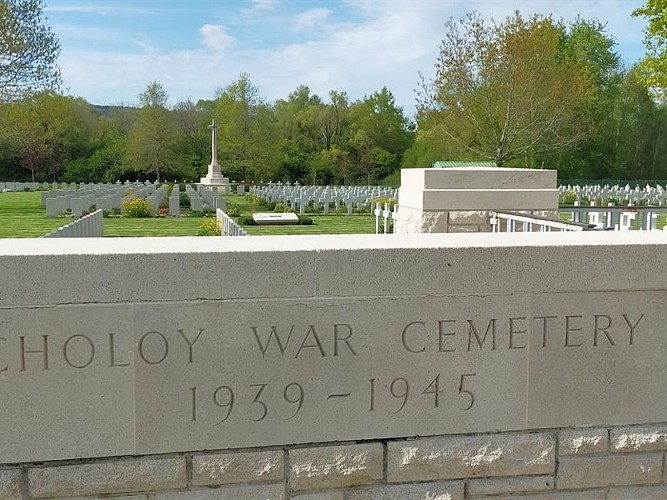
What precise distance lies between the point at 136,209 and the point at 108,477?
1688 cm

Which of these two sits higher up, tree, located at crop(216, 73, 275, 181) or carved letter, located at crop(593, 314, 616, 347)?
tree, located at crop(216, 73, 275, 181)

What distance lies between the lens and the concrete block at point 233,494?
2385mm

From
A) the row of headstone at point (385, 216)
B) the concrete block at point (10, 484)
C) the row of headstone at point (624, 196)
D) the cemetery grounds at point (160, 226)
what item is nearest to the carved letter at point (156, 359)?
the concrete block at point (10, 484)

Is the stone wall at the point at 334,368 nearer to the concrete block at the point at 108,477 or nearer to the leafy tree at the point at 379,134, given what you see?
the concrete block at the point at 108,477

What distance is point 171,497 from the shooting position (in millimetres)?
2383

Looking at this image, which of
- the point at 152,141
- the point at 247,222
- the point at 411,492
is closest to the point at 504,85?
the point at 247,222

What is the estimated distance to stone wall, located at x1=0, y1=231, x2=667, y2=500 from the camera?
2.33 meters

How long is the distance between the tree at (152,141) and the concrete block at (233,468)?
4481 cm

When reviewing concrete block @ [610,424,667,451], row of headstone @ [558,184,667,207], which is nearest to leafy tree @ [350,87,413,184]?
row of headstone @ [558,184,667,207]

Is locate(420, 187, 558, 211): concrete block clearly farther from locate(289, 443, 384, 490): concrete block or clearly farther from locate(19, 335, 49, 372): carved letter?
locate(19, 335, 49, 372): carved letter

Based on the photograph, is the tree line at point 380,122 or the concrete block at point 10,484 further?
the tree line at point 380,122

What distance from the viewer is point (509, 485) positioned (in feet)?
8.53

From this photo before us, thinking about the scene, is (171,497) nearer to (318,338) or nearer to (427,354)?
(318,338)

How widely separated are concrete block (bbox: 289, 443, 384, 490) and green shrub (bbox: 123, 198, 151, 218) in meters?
16.9
